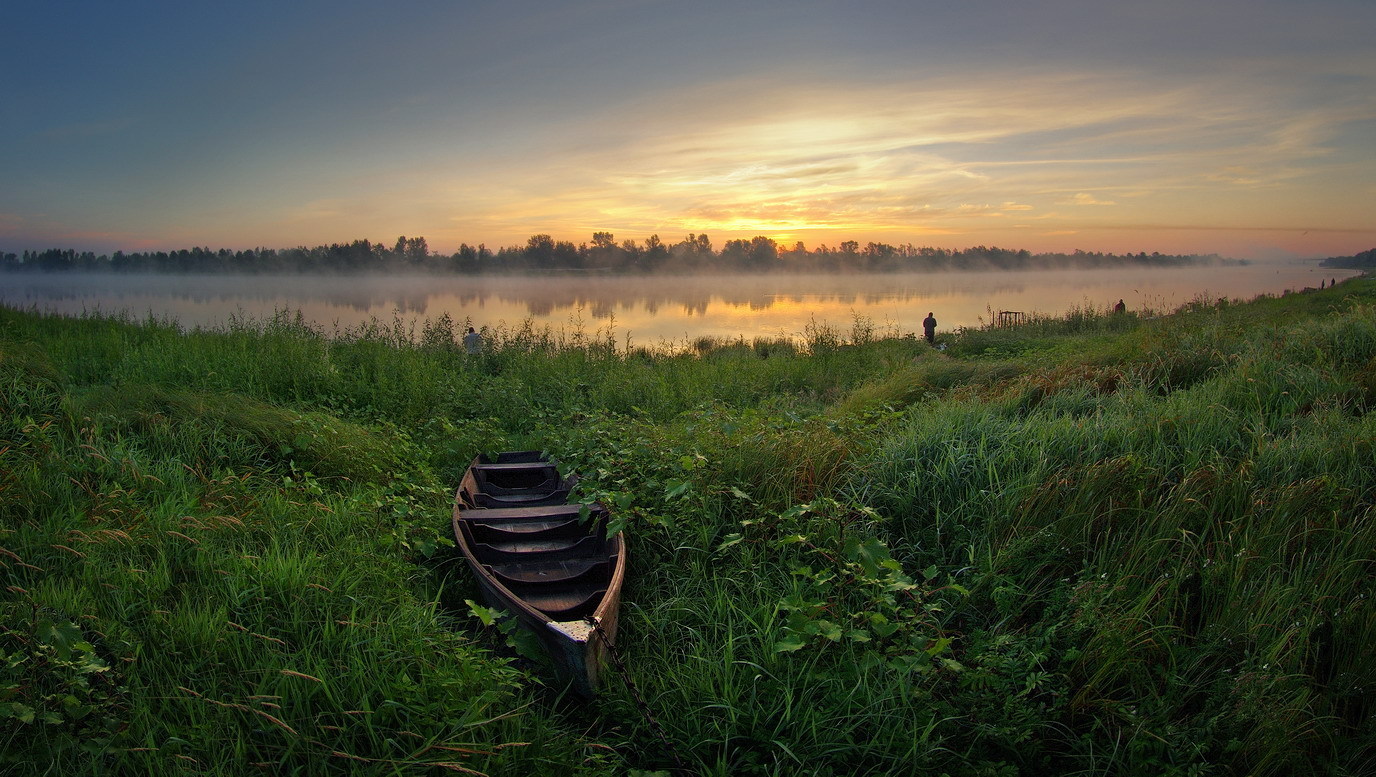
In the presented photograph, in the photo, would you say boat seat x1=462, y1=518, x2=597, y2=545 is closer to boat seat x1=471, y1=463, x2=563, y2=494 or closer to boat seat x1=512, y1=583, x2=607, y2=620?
boat seat x1=512, y1=583, x2=607, y2=620

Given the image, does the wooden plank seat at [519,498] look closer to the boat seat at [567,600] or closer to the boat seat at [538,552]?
A: the boat seat at [538,552]

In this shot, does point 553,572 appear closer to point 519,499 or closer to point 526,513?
point 526,513

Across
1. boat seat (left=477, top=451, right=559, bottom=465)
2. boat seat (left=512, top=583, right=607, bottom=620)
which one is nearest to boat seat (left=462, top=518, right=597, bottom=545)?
boat seat (left=512, top=583, right=607, bottom=620)

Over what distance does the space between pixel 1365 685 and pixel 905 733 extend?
2273 millimetres

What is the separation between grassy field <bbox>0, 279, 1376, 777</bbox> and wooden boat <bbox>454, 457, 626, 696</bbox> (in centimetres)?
20

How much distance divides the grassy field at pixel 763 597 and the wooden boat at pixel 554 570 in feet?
0.67

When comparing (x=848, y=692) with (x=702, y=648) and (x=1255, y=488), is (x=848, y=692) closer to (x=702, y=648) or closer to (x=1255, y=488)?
(x=702, y=648)

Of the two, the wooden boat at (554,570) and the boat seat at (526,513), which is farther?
the boat seat at (526,513)

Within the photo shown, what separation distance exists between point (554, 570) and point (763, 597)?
1.69 metres

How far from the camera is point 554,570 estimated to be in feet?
16.7

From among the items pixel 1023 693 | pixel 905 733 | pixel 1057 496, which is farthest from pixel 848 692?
pixel 1057 496

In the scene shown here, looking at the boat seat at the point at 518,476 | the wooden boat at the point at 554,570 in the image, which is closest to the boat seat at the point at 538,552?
the wooden boat at the point at 554,570

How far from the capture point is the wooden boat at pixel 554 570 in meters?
3.71

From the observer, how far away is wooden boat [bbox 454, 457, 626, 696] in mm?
3713
